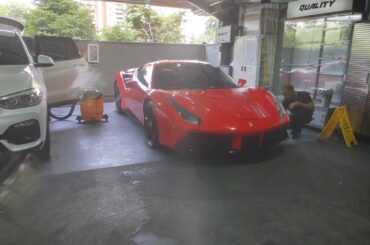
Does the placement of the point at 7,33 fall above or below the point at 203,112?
above

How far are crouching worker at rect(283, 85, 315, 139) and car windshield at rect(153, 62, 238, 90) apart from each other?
3.42 ft

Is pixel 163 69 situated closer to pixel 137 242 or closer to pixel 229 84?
pixel 229 84

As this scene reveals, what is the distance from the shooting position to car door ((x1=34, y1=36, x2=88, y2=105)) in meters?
5.02

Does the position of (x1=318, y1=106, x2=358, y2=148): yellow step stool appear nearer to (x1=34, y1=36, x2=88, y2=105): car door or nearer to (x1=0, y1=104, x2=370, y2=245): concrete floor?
(x1=0, y1=104, x2=370, y2=245): concrete floor

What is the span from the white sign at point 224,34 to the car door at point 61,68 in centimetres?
481

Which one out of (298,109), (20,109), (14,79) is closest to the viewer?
(20,109)

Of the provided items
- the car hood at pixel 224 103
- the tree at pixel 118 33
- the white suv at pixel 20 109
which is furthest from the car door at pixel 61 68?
the tree at pixel 118 33

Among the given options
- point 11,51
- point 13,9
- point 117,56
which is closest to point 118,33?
point 13,9

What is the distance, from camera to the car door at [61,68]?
16.5 ft

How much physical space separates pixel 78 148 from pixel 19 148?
4.70 ft

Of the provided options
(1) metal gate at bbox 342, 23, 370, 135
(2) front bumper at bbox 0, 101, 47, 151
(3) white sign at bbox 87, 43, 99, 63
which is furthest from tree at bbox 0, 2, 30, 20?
(1) metal gate at bbox 342, 23, 370, 135

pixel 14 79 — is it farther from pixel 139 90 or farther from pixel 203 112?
pixel 139 90

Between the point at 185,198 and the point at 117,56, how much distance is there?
7661 millimetres

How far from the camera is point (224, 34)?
9.22 meters
